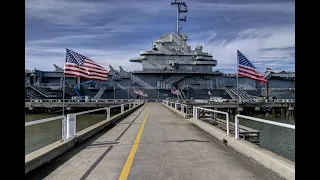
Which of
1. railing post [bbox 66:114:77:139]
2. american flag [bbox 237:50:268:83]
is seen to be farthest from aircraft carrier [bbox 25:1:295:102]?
railing post [bbox 66:114:77:139]

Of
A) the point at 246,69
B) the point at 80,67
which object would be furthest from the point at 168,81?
the point at 80,67

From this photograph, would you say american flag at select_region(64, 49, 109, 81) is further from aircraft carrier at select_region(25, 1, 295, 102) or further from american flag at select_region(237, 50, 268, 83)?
aircraft carrier at select_region(25, 1, 295, 102)

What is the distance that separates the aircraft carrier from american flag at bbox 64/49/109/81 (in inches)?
1730

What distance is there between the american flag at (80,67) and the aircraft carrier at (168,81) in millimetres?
43949

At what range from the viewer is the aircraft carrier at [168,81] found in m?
69.9

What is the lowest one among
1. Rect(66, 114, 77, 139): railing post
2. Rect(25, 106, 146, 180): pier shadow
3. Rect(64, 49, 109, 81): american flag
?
Rect(25, 106, 146, 180): pier shadow

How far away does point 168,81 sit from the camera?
73.2m

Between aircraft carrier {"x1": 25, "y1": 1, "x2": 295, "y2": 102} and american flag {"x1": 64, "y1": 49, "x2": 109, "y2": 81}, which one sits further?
aircraft carrier {"x1": 25, "y1": 1, "x2": 295, "y2": 102}

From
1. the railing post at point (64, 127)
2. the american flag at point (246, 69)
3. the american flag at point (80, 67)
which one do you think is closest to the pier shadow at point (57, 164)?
the railing post at point (64, 127)

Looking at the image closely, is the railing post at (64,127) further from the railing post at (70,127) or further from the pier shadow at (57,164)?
the pier shadow at (57,164)

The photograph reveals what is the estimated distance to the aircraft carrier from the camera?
69.9 metres
